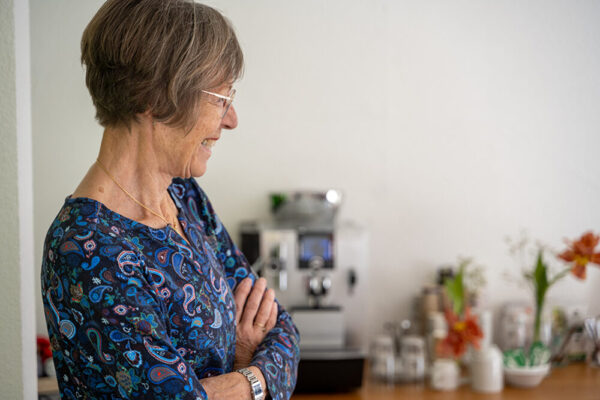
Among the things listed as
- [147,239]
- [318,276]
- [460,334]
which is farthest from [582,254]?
[147,239]

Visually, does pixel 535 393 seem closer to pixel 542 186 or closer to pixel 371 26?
pixel 542 186

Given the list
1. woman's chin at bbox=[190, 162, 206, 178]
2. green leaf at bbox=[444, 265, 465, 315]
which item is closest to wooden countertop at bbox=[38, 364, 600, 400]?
green leaf at bbox=[444, 265, 465, 315]

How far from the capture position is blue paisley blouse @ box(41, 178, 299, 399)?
90 cm

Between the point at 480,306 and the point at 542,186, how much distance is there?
568mm

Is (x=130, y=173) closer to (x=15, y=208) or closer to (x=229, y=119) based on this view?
(x=229, y=119)

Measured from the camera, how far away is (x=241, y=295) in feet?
4.21

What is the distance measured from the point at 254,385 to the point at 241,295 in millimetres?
245

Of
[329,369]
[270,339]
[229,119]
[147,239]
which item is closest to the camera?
[147,239]

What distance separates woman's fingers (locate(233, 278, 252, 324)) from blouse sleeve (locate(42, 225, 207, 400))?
325 millimetres

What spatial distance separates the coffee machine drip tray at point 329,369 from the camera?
2.14m

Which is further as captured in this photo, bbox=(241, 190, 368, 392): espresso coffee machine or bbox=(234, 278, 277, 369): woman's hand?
bbox=(241, 190, 368, 392): espresso coffee machine

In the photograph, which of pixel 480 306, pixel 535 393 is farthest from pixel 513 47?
pixel 535 393

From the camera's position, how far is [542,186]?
8.59ft

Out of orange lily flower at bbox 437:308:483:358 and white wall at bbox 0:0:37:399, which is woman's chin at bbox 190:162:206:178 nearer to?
white wall at bbox 0:0:37:399
